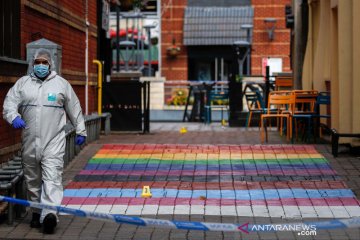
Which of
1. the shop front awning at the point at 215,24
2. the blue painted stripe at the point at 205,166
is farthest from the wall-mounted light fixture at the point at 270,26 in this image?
the blue painted stripe at the point at 205,166

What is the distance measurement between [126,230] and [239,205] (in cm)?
180

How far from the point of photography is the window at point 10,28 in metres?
12.3

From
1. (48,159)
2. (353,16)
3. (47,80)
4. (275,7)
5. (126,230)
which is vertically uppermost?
→ (275,7)

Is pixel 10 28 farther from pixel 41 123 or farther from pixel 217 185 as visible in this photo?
pixel 41 123

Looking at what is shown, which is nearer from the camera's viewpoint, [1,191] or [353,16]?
[1,191]

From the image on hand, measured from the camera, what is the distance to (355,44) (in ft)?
47.0

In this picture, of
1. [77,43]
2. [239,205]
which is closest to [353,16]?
[239,205]

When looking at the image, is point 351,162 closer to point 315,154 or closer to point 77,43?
point 315,154

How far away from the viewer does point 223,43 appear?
41.7 m

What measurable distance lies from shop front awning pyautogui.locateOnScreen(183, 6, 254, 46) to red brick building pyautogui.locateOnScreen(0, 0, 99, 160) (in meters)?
21.0

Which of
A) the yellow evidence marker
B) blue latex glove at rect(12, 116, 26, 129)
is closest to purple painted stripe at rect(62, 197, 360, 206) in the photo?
the yellow evidence marker

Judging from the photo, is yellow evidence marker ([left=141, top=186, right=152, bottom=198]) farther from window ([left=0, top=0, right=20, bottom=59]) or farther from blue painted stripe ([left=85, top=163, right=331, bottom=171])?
window ([left=0, top=0, right=20, bottom=59])

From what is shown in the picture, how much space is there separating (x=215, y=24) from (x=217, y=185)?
3049 cm

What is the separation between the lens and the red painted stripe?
37.8 feet
